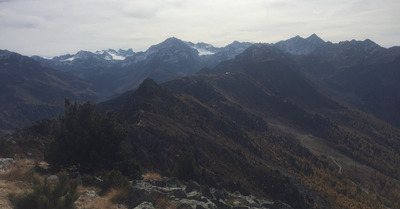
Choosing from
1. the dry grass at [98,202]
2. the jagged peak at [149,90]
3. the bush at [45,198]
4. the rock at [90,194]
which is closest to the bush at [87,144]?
the rock at [90,194]

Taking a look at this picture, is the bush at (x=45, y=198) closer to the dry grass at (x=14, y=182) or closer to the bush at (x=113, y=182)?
the dry grass at (x=14, y=182)

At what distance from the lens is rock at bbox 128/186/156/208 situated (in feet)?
72.2

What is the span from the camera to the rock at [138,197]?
22006mm

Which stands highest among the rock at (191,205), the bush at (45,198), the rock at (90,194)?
the bush at (45,198)

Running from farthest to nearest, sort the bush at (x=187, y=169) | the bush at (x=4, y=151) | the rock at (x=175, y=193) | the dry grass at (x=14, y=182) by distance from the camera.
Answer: the bush at (x=187, y=169) → the bush at (x=4, y=151) → the rock at (x=175, y=193) → the dry grass at (x=14, y=182)

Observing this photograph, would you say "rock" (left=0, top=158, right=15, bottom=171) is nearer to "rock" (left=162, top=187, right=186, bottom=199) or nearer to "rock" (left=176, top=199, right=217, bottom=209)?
"rock" (left=162, top=187, right=186, bottom=199)

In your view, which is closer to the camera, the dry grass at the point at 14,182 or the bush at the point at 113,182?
the dry grass at the point at 14,182

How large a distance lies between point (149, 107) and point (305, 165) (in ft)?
354

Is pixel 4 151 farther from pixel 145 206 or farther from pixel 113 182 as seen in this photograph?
pixel 145 206

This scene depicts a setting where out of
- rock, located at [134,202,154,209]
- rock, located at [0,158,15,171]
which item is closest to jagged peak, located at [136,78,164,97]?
rock, located at [0,158,15,171]

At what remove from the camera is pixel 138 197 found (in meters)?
22.5

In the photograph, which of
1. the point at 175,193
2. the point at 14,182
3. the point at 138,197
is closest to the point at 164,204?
the point at 138,197

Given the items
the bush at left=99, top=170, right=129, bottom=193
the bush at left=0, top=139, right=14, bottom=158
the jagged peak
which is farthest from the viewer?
the jagged peak

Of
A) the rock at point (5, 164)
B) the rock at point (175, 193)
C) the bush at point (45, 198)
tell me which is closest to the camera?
the bush at point (45, 198)
